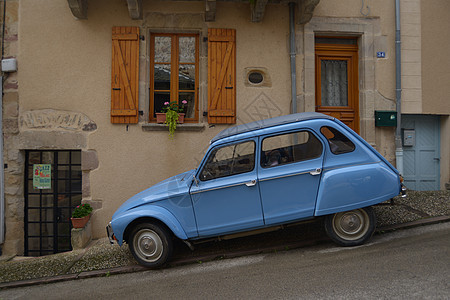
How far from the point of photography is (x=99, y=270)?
416 cm

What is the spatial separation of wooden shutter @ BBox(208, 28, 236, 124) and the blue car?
6.49 feet

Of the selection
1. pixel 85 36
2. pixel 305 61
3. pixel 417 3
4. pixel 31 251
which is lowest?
pixel 31 251

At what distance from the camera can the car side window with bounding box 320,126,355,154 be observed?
149 inches

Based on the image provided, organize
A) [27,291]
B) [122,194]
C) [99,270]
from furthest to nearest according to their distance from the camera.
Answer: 1. [122,194]
2. [99,270]
3. [27,291]

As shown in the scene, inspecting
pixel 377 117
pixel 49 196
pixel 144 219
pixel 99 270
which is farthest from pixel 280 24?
pixel 49 196

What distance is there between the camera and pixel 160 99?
614cm

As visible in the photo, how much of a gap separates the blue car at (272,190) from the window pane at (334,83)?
111 inches

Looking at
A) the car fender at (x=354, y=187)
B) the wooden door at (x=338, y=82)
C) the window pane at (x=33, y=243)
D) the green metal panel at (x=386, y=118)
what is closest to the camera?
the car fender at (x=354, y=187)

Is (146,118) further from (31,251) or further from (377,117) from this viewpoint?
(377,117)

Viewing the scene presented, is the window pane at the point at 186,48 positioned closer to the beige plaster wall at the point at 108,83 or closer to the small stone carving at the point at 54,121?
the beige plaster wall at the point at 108,83

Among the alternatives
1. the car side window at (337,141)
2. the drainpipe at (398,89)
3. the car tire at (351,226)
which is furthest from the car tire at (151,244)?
the drainpipe at (398,89)

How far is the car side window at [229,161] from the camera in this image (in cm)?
385

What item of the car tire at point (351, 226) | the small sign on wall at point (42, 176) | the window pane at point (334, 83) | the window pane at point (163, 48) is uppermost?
the window pane at point (163, 48)

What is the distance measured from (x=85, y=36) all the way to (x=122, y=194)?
318 cm
